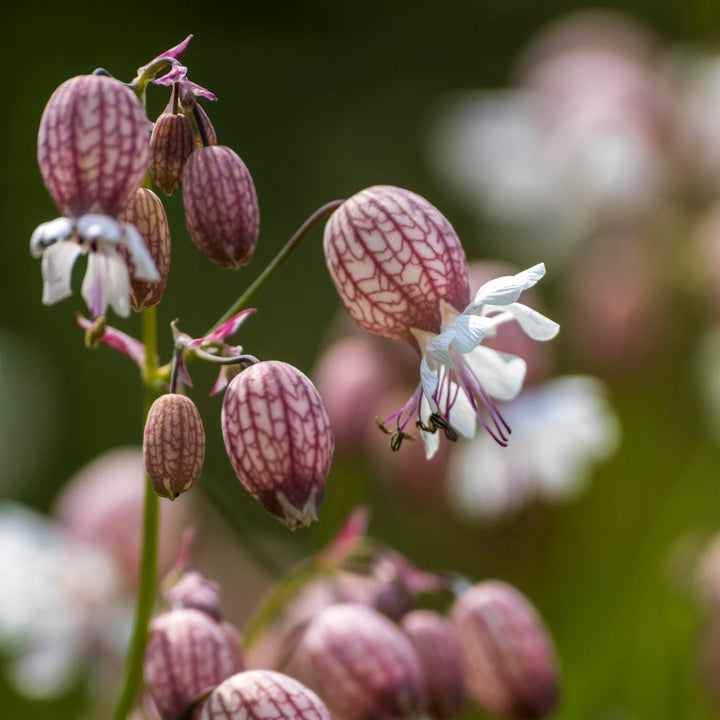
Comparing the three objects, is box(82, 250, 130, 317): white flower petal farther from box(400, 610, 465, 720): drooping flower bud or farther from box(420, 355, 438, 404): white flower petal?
box(400, 610, 465, 720): drooping flower bud

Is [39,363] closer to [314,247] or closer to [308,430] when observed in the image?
[314,247]

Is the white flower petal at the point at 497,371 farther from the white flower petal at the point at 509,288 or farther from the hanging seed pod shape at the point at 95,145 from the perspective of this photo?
the hanging seed pod shape at the point at 95,145

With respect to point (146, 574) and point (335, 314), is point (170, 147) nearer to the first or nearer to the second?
point (146, 574)

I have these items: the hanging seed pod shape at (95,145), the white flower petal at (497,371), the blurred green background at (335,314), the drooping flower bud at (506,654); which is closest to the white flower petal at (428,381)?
the white flower petal at (497,371)

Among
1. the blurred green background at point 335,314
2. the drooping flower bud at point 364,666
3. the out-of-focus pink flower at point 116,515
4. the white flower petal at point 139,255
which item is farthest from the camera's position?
the blurred green background at point 335,314

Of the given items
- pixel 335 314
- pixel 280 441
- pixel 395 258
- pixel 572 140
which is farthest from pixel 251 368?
pixel 335 314

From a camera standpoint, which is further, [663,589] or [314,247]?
[314,247]

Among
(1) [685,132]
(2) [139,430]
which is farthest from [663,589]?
(2) [139,430]
